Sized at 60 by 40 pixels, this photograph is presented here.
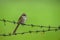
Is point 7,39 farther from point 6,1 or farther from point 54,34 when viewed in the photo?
point 54,34

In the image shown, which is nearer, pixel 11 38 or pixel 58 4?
pixel 11 38

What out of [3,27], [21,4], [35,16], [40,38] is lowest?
[40,38]

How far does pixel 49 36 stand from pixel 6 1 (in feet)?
2.22

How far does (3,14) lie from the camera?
1.87 metres

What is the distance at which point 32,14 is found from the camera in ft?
6.60

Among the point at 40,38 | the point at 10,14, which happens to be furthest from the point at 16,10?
the point at 40,38

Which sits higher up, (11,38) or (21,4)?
(21,4)

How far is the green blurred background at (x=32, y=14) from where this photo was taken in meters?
1.89

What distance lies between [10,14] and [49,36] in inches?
22.1

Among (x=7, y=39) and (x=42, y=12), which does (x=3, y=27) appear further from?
(x=42, y=12)

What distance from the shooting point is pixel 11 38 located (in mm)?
1901

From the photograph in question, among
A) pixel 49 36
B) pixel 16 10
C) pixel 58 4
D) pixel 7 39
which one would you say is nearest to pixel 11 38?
pixel 7 39

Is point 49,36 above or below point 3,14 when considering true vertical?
below

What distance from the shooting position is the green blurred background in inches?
74.4
